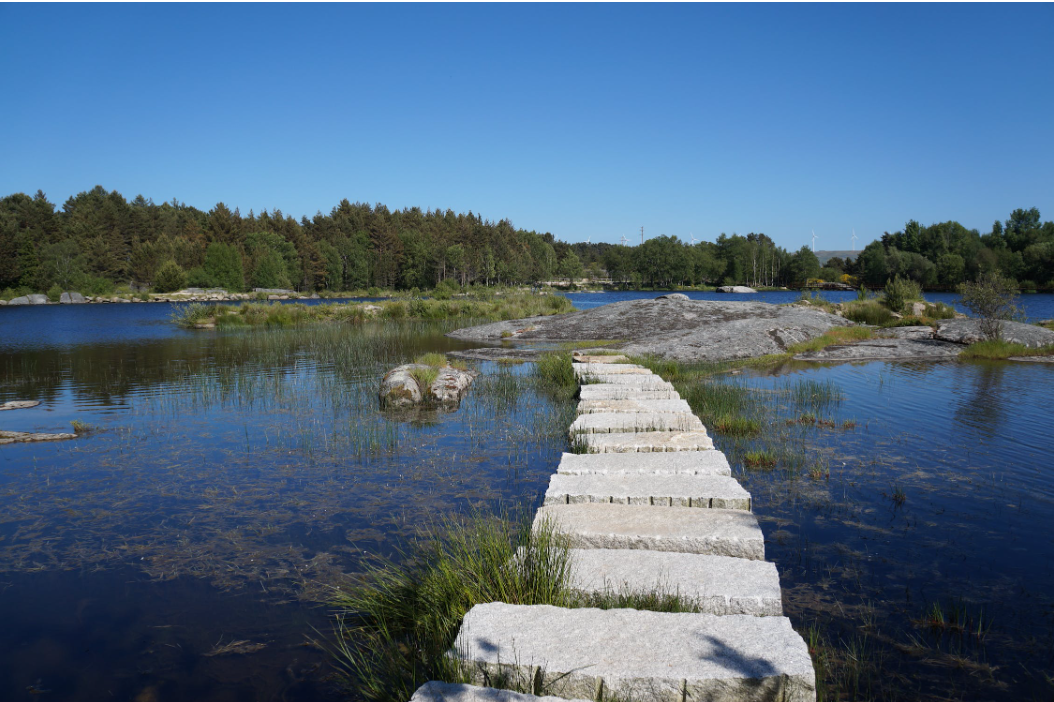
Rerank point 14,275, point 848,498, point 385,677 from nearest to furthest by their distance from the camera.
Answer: point 385,677 → point 848,498 → point 14,275

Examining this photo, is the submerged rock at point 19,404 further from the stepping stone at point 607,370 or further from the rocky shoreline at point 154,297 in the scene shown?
the rocky shoreline at point 154,297

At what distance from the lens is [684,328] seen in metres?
18.0

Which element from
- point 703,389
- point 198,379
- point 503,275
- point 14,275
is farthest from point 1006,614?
point 503,275

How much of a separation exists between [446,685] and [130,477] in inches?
224

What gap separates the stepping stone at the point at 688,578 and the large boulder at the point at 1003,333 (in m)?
14.7

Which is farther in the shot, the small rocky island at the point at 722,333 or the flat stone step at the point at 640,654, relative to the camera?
the small rocky island at the point at 722,333

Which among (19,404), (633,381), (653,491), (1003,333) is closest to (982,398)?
(633,381)

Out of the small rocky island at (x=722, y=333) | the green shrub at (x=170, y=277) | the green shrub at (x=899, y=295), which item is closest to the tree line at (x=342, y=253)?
the green shrub at (x=170, y=277)

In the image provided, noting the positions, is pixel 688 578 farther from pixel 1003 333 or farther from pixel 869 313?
pixel 869 313

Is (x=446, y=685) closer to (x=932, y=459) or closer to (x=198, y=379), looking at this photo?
(x=932, y=459)

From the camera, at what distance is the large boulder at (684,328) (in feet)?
48.2

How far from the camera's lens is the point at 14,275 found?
66.7m

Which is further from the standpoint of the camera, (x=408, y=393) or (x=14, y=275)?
(x=14, y=275)

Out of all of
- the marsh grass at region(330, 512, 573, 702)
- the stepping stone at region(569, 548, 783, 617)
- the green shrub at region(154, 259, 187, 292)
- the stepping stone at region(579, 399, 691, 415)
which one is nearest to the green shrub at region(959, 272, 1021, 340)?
the stepping stone at region(579, 399, 691, 415)
